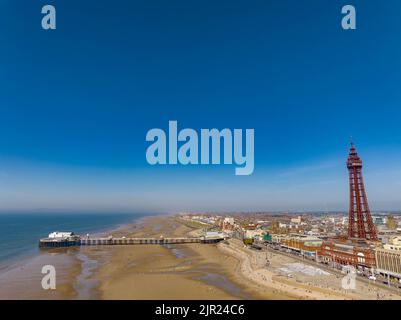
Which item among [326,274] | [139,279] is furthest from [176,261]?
[326,274]

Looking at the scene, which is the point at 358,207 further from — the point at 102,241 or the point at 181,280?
the point at 102,241

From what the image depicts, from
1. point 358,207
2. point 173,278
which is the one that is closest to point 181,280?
point 173,278

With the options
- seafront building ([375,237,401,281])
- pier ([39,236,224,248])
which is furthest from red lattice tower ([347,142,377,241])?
pier ([39,236,224,248])

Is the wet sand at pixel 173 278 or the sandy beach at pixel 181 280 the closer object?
the sandy beach at pixel 181 280

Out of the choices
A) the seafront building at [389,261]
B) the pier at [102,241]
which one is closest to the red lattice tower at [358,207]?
the seafront building at [389,261]

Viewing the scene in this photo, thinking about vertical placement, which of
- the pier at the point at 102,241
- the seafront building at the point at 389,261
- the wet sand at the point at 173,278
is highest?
the seafront building at the point at 389,261

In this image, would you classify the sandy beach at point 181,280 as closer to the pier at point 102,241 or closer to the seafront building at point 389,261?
the seafront building at point 389,261

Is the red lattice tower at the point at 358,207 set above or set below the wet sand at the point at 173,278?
above
